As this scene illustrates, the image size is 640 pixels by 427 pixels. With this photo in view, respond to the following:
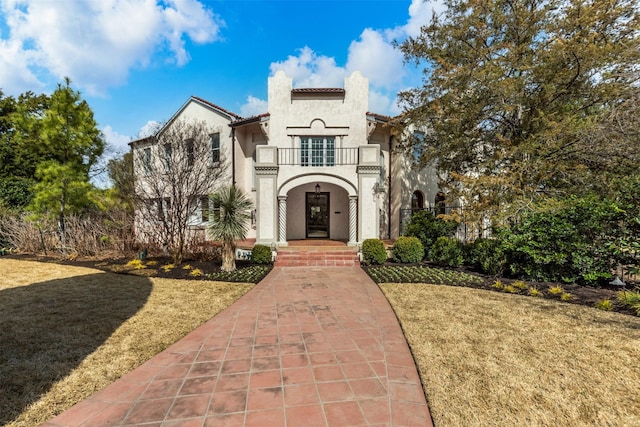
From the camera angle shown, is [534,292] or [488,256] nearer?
[534,292]

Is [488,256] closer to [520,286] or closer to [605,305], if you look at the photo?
[520,286]

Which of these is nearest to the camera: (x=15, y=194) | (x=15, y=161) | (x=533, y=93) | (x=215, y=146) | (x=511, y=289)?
(x=511, y=289)

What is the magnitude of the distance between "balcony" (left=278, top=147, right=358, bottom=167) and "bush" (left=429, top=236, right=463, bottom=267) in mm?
5131

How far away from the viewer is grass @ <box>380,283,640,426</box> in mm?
2992

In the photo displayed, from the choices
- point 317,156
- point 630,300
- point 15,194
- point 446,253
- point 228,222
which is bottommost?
point 630,300

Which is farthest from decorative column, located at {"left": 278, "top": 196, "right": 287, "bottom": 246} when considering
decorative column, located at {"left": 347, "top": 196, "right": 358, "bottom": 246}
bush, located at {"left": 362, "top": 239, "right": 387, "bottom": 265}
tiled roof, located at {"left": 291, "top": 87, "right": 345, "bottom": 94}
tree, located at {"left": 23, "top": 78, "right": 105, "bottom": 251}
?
tree, located at {"left": 23, "top": 78, "right": 105, "bottom": 251}

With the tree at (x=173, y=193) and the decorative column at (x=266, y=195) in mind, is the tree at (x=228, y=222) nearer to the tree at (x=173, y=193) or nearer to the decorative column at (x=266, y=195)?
the tree at (x=173, y=193)

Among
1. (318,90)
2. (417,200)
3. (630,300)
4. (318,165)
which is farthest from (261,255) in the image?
(417,200)

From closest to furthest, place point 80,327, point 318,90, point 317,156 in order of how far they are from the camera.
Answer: point 80,327 < point 318,90 < point 317,156

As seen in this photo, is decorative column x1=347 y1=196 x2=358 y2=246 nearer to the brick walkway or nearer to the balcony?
the balcony

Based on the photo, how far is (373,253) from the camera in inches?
437

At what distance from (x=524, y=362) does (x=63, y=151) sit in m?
17.6

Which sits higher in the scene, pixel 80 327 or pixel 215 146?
pixel 215 146

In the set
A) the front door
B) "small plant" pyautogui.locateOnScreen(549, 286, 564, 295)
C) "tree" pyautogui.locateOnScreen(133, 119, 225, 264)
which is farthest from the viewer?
the front door
